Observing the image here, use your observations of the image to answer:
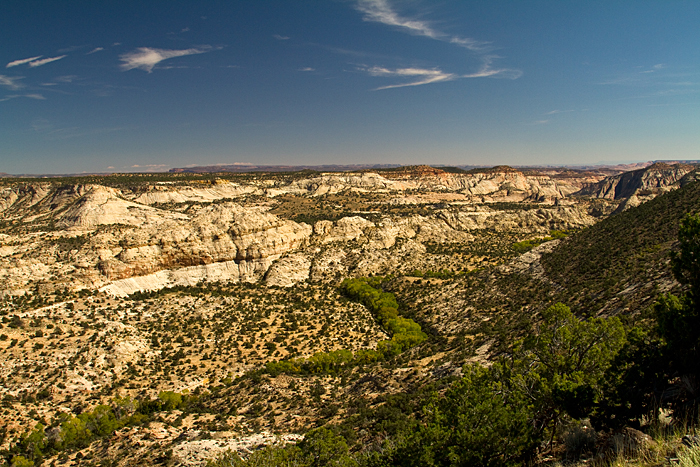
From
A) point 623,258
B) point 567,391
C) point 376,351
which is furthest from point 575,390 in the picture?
point 623,258

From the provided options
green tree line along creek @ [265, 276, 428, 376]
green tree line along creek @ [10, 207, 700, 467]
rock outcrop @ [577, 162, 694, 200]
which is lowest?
green tree line along creek @ [265, 276, 428, 376]

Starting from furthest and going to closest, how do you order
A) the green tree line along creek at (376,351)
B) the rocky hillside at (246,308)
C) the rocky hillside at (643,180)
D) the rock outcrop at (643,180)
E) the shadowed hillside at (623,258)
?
the rock outcrop at (643,180)
the rocky hillside at (643,180)
the green tree line along creek at (376,351)
the shadowed hillside at (623,258)
the rocky hillside at (246,308)

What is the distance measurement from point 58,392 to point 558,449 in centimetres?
3428

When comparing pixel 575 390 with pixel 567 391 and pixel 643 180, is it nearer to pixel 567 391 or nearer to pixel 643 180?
pixel 567 391

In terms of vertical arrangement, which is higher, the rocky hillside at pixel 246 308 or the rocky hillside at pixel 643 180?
the rocky hillside at pixel 643 180

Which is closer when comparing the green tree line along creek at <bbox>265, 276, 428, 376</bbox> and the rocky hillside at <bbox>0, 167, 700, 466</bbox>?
the rocky hillside at <bbox>0, 167, 700, 466</bbox>

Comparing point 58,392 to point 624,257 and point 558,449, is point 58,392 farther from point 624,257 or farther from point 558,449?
point 624,257

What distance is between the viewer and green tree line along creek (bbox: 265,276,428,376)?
33.0 m

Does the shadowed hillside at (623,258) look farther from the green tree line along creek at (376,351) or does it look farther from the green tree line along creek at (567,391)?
the green tree line along creek at (376,351)

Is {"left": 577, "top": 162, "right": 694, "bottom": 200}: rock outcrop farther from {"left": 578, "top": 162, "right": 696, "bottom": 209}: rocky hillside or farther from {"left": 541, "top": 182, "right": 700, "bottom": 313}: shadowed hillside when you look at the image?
{"left": 541, "top": 182, "right": 700, "bottom": 313}: shadowed hillside

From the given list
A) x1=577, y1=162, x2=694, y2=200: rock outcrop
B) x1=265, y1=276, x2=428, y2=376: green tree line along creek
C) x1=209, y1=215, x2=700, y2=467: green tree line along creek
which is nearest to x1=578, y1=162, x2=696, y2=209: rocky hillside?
x1=577, y1=162, x2=694, y2=200: rock outcrop

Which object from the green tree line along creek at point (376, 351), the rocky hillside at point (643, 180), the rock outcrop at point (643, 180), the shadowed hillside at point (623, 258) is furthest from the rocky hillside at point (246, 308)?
the rock outcrop at point (643, 180)

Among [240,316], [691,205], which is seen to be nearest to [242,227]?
[240,316]

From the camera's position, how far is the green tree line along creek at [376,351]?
108 feet
